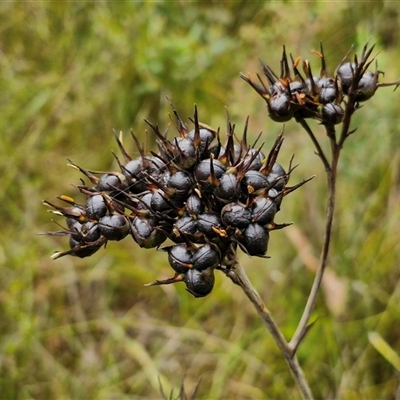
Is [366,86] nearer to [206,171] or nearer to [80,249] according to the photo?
[206,171]

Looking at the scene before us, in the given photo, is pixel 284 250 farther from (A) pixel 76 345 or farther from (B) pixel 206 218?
(B) pixel 206 218

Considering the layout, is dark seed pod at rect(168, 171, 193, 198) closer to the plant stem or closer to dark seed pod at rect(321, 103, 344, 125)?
the plant stem

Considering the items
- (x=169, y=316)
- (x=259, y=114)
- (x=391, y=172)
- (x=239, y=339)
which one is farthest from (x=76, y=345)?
(x=391, y=172)

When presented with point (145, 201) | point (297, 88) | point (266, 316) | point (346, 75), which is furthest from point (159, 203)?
point (346, 75)

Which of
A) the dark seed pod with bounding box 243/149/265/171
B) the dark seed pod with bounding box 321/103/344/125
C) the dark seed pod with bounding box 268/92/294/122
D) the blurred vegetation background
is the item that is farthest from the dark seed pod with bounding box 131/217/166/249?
the blurred vegetation background

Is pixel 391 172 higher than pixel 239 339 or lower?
higher

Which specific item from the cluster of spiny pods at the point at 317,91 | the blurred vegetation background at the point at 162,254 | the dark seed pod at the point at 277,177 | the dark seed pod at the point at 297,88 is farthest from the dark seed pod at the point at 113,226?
the blurred vegetation background at the point at 162,254
